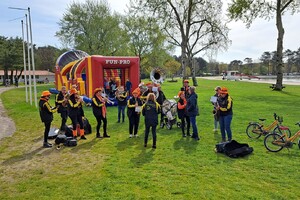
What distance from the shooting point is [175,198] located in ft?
16.5

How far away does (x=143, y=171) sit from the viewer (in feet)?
20.9

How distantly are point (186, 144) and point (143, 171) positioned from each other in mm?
2680

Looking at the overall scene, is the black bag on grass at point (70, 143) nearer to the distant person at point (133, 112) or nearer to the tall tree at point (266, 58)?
the distant person at point (133, 112)

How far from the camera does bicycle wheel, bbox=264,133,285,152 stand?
776cm

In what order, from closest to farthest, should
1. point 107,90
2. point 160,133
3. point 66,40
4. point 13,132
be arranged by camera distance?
point 160,133 → point 13,132 → point 107,90 → point 66,40

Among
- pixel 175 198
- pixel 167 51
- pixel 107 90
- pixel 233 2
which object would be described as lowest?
pixel 175 198

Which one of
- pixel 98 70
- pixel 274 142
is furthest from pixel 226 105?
pixel 98 70

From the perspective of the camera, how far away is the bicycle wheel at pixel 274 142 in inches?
306

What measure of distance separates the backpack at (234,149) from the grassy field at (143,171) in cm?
19

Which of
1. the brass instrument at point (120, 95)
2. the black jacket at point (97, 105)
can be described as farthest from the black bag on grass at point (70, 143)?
the brass instrument at point (120, 95)

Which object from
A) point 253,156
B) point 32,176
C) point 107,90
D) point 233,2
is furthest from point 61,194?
point 233,2

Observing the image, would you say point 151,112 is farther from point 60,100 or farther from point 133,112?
point 60,100

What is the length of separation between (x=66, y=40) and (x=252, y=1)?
2670 cm

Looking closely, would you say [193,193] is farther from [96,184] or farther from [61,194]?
[61,194]
